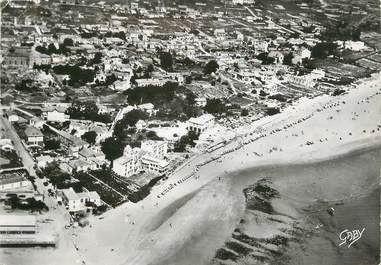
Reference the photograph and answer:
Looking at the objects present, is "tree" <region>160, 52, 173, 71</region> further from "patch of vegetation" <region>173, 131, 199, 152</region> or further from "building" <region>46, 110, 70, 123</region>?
"building" <region>46, 110, 70, 123</region>

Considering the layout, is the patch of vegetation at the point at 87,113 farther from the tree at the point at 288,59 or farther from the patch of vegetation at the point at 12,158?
the tree at the point at 288,59

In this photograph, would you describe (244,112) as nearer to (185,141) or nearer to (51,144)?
(185,141)

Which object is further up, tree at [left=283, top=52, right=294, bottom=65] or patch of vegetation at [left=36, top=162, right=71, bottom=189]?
tree at [left=283, top=52, right=294, bottom=65]

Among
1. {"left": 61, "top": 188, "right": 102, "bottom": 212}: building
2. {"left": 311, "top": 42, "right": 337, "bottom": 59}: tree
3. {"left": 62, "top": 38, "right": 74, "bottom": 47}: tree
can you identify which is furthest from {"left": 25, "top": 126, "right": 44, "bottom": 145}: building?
{"left": 311, "top": 42, "right": 337, "bottom": 59}: tree

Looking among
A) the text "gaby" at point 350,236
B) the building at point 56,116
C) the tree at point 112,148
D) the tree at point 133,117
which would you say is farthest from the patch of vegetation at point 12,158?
the text "gaby" at point 350,236

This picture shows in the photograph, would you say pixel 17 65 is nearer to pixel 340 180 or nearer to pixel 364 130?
pixel 340 180

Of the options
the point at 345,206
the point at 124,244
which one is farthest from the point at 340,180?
the point at 124,244

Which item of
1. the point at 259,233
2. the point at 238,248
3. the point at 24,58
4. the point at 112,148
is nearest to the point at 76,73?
the point at 24,58
